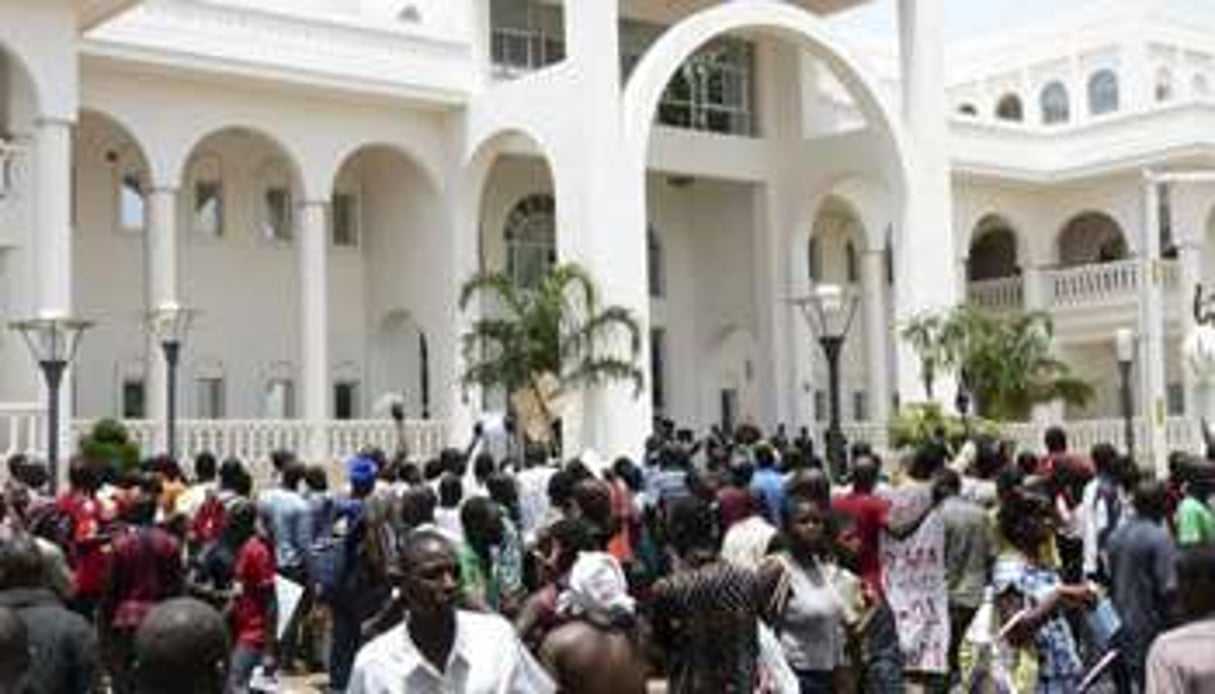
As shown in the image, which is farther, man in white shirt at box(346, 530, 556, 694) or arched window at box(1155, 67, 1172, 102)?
arched window at box(1155, 67, 1172, 102)

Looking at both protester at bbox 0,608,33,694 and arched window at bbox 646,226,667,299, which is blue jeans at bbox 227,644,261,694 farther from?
arched window at bbox 646,226,667,299

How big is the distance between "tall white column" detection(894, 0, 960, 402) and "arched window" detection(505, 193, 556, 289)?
6.15 metres

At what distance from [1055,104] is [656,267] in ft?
61.3

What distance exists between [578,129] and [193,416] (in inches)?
293

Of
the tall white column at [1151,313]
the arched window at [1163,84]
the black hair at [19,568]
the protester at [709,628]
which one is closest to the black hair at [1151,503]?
the protester at [709,628]

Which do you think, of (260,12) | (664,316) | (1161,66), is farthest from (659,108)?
(1161,66)

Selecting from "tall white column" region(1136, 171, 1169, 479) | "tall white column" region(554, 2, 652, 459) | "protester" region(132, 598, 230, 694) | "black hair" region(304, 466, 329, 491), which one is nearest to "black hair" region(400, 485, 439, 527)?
"black hair" region(304, 466, 329, 491)

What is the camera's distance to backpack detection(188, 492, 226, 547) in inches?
461

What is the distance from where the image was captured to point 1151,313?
113 ft

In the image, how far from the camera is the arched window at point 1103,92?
157ft

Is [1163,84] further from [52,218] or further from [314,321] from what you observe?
[52,218]

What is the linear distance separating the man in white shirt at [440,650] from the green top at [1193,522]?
21.2 ft

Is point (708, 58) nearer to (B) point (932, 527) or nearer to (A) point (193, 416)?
(A) point (193, 416)

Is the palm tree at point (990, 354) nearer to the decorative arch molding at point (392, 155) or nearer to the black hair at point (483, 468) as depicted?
the decorative arch molding at point (392, 155)
